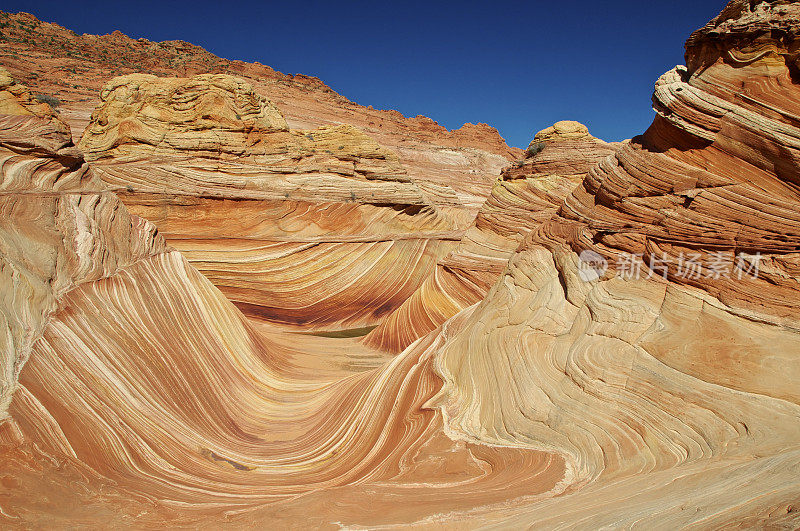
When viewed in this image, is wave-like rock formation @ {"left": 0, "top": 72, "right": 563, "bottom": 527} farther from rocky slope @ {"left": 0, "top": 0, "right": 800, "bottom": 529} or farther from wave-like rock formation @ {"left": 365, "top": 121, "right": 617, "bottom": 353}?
wave-like rock formation @ {"left": 365, "top": 121, "right": 617, "bottom": 353}

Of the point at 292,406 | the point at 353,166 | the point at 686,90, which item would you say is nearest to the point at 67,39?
the point at 353,166

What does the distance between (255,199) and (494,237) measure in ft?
18.4

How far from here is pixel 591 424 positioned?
13.4 feet

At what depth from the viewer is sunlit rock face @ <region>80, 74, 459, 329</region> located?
10844mm

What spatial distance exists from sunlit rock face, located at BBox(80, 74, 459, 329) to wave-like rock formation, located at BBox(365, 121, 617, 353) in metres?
2.19

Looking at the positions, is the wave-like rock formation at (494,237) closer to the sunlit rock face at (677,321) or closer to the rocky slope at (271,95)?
the sunlit rock face at (677,321)

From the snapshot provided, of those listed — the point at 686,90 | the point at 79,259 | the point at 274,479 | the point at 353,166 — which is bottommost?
the point at 274,479

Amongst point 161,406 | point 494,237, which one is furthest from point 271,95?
point 161,406

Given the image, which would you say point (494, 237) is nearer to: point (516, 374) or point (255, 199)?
point (516, 374)

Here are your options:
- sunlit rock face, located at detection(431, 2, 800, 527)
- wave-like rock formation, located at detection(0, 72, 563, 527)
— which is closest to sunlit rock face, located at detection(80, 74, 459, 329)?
wave-like rock formation, located at detection(0, 72, 563, 527)

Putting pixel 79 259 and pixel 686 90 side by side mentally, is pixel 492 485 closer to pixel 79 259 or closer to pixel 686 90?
pixel 686 90

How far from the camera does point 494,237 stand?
32.7 ft

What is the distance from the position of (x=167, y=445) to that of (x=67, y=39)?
1695 inches

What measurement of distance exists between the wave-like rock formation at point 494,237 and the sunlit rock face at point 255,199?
2.19m
